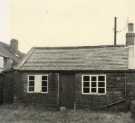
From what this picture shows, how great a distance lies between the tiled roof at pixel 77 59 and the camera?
89.3 feet

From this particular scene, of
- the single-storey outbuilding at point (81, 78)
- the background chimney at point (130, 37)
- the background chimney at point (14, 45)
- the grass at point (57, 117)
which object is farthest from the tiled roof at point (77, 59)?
the background chimney at point (14, 45)

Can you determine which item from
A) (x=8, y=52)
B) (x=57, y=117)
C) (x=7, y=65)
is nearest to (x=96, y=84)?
(x=57, y=117)

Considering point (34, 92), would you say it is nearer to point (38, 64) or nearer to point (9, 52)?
point (38, 64)

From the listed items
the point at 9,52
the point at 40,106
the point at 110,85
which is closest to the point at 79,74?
the point at 110,85

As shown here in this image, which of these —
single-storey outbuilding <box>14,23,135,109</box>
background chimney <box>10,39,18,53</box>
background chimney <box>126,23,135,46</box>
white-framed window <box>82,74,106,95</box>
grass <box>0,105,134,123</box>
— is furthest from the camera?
background chimney <box>10,39,18,53</box>

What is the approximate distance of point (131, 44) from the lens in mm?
28812

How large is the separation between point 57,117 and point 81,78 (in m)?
5.33

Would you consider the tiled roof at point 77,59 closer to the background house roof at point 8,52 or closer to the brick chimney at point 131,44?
the brick chimney at point 131,44

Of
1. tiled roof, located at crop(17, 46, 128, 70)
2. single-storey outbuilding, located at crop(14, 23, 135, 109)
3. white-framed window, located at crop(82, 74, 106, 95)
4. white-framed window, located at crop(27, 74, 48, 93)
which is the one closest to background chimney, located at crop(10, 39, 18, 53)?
tiled roof, located at crop(17, 46, 128, 70)

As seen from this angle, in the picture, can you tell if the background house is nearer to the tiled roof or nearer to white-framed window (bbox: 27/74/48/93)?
the tiled roof

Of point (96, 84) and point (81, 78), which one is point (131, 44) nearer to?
point (96, 84)

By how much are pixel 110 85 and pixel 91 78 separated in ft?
5.43

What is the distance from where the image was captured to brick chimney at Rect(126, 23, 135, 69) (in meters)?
26.3

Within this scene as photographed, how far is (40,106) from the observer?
27.8 meters
